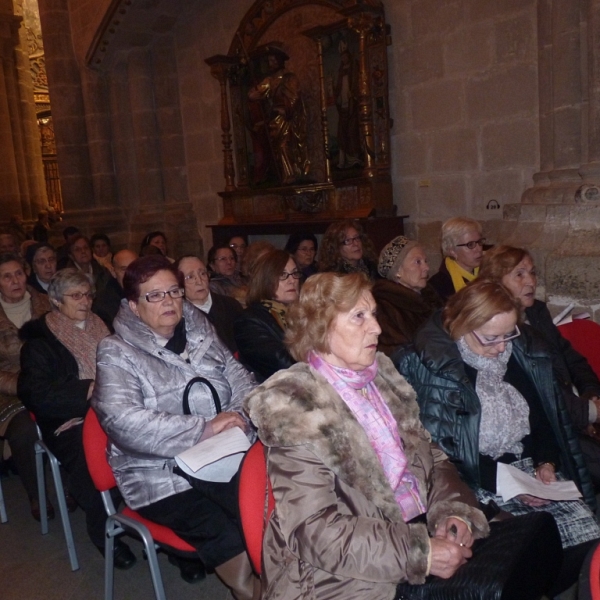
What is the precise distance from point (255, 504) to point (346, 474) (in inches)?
11.6

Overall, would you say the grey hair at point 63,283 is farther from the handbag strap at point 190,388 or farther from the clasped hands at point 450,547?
the clasped hands at point 450,547

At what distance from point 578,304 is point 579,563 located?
7.70 ft

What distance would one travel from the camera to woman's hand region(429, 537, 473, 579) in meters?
1.69

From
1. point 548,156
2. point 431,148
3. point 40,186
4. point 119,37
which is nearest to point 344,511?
point 548,156

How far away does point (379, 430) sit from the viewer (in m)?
1.94

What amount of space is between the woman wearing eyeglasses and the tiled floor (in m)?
2.25

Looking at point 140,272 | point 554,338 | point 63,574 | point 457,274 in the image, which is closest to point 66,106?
point 457,274

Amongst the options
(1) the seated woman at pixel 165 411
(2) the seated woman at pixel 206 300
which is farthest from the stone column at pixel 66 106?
(1) the seated woman at pixel 165 411

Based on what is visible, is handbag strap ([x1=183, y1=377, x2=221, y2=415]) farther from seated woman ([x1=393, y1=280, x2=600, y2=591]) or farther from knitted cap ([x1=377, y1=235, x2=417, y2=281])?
knitted cap ([x1=377, y1=235, x2=417, y2=281])

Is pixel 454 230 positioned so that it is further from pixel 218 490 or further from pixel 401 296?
pixel 218 490

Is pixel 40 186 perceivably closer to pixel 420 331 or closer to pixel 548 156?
pixel 548 156

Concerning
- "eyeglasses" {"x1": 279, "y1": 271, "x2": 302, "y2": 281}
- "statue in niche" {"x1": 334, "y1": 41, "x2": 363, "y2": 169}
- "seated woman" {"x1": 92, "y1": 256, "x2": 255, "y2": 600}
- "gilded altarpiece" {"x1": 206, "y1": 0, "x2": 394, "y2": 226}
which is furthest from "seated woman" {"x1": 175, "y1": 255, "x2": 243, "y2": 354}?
"statue in niche" {"x1": 334, "y1": 41, "x2": 363, "y2": 169}

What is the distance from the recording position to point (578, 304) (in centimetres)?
412

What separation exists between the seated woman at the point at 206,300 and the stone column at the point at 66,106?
6.32 metres
